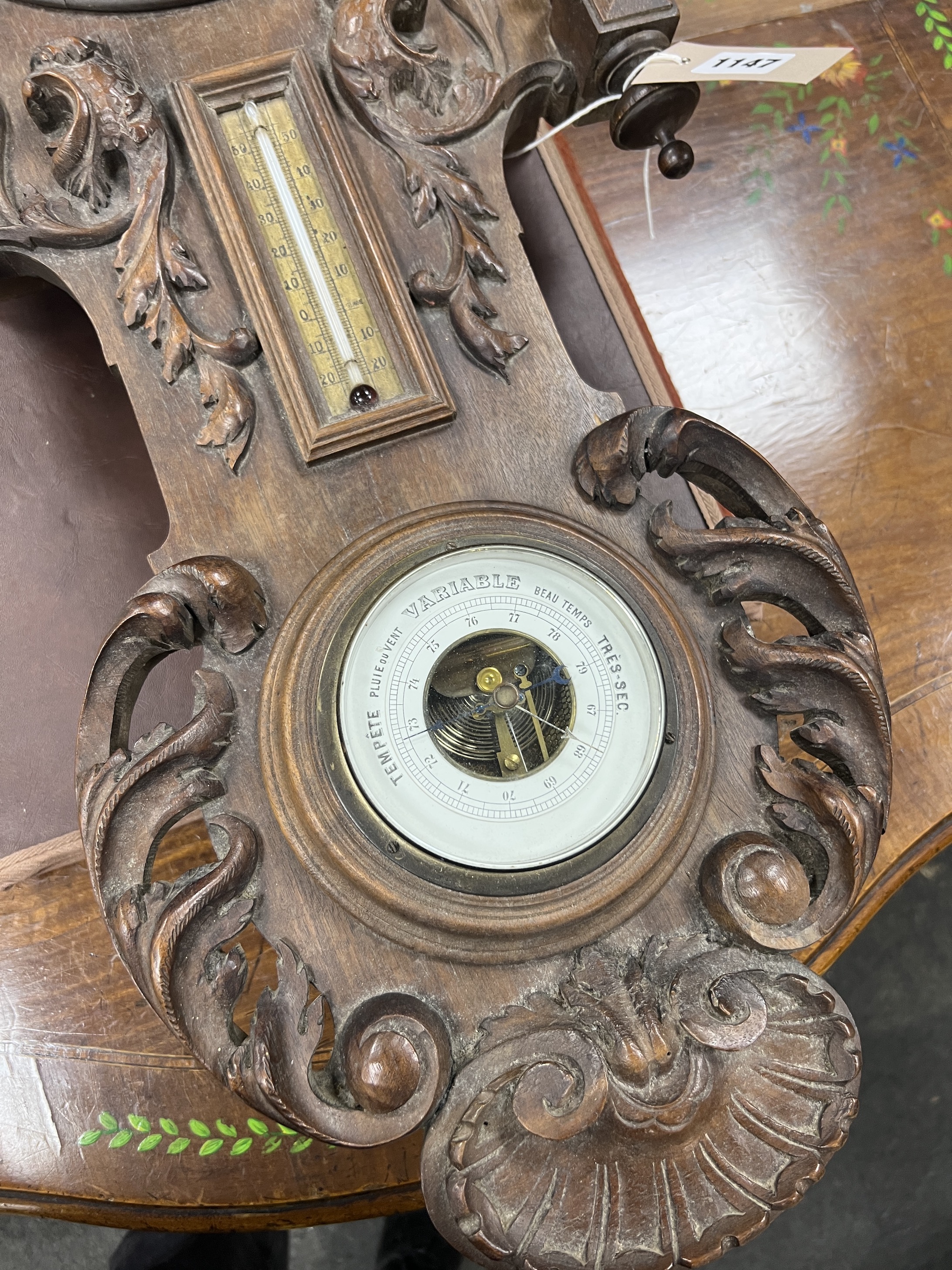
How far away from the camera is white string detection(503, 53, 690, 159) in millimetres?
928

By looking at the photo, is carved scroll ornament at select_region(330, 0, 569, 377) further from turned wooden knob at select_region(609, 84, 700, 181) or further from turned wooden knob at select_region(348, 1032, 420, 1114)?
turned wooden knob at select_region(348, 1032, 420, 1114)

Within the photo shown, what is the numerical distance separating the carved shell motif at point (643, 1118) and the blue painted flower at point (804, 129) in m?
1.09

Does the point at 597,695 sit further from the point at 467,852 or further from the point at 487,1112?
the point at 487,1112

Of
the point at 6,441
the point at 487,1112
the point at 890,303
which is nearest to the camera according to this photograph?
the point at 487,1112

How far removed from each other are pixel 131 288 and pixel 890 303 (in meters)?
0.91

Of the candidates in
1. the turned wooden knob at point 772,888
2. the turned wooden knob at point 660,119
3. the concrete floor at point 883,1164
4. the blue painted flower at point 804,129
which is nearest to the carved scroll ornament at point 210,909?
the turned wooden knob at point 772,888

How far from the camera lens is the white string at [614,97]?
928 millimetres

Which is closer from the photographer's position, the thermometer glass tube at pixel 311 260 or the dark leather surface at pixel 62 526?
the thermometer glass tube at pixel 311 260

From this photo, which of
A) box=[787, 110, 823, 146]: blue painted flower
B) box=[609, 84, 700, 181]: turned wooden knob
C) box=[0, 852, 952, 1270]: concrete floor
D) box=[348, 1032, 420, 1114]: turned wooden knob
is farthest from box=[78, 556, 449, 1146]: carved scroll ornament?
box=[787, 110, 823, 146]: blue painted flower

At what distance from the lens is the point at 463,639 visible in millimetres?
791

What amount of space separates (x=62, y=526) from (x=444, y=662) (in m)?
0.56

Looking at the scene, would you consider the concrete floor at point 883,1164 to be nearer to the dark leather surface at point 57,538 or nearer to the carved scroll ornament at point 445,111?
the dark leather surface at point 57,538

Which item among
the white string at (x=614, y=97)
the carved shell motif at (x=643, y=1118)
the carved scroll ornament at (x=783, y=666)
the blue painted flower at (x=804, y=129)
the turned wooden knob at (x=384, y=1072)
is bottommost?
the carved shell motif at (x=643, y=1118)

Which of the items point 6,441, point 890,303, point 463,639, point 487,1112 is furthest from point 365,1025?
point 890,303
